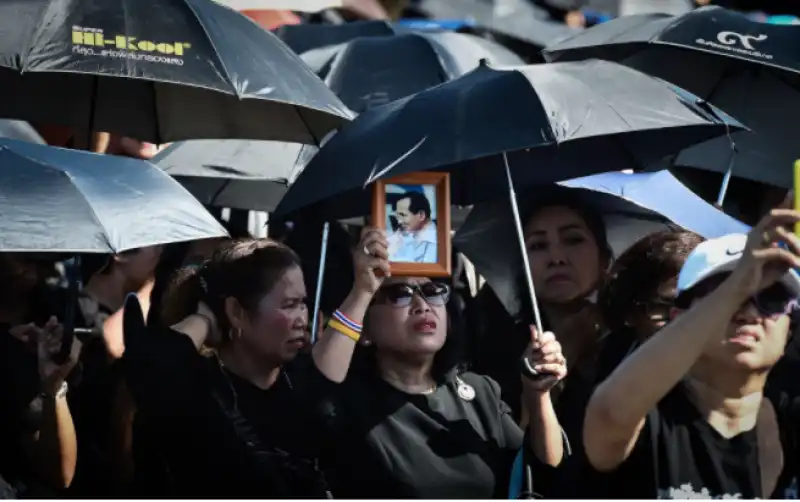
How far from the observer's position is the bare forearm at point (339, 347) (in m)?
A: 5.12

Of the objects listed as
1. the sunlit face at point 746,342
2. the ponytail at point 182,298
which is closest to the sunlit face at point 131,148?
the ponytail at point 182,298

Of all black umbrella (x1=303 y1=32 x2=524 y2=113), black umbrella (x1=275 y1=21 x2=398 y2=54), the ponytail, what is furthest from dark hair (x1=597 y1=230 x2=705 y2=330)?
black umbrella (x1=275 y1=21 x2=398 y2=54)

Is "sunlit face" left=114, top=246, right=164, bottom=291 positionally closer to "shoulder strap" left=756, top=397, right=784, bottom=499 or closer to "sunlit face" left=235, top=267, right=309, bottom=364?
"sunlit face" left=235, top=267, right=309, bottom=364

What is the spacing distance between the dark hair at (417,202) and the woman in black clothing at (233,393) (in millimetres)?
545

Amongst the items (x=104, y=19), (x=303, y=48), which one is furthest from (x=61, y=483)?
(x=303, y=48)

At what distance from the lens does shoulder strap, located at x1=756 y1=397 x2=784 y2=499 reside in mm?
4195

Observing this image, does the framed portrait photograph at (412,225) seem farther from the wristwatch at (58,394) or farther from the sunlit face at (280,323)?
the wristwatch at (58,394)

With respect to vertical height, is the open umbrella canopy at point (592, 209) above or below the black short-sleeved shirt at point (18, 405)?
above

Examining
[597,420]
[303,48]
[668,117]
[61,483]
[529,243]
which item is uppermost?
[303,48]

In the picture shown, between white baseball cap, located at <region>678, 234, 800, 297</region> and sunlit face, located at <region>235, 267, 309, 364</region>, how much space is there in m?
1.62

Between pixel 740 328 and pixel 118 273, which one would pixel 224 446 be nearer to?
pixel 118 273

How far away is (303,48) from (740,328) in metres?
5.28

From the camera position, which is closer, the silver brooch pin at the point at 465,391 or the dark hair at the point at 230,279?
the silver brooch pin at the point at 465,391

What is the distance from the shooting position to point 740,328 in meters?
4.19
